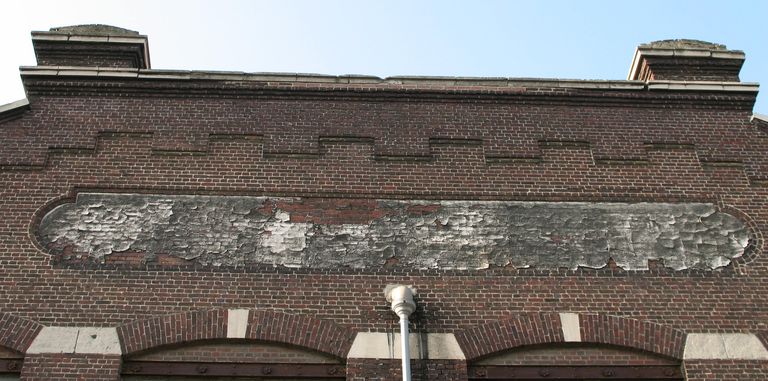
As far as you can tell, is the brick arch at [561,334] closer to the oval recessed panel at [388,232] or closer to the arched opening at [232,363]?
the oval recessed panel at [388,232]

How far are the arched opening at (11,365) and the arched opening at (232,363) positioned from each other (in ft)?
3.89

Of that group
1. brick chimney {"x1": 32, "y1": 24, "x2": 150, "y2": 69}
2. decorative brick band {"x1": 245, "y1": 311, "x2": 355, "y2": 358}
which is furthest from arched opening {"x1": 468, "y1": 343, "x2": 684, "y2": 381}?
brick chimney {"x1": 32, "y1": 24, "x2": 150, "y2": 69}

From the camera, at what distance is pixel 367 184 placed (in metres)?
12.1

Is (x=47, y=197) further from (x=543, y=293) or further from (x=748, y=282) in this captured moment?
(x=748, y=282)

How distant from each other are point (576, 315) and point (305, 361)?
11.0ft

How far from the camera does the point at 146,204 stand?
38.4 feet

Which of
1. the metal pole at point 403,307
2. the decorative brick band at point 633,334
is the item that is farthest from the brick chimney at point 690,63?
the metal pole at point 403,307

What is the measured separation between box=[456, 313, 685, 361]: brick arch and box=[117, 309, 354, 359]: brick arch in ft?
5.07

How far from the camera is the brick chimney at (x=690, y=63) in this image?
1375cm

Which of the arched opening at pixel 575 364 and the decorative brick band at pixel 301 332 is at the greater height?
the decorative brick band at pixel 301 332

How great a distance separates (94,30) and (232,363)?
602cm

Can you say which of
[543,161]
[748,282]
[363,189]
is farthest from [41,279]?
[748,282]

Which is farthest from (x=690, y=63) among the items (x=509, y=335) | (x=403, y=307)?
(x=403, y=307)

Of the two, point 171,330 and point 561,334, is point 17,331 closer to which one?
point 171,330
